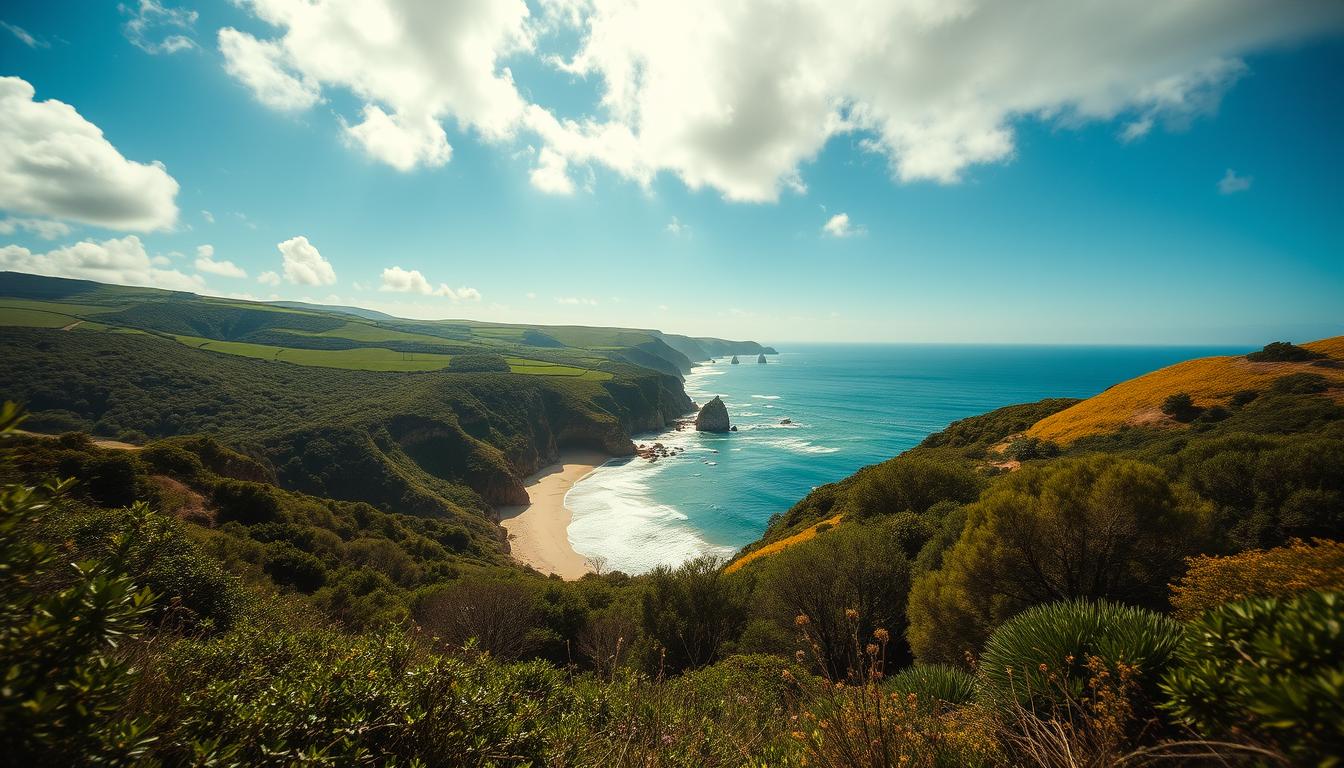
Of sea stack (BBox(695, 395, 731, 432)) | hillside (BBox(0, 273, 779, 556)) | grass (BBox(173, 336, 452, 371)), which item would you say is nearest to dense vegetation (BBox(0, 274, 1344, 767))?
hillside (BBox(0, 273, 779, 556))

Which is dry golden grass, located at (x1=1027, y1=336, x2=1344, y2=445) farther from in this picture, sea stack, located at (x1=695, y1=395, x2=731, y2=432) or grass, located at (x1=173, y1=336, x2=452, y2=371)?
grass, located at (x1=173, y1=336, x2=452, y2=371)

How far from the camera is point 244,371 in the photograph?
2443 inches

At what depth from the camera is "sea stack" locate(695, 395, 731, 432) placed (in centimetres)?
8444

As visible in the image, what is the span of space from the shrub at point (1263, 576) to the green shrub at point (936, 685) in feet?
9.01

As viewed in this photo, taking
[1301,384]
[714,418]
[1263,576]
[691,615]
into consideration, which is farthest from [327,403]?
[1301,384]

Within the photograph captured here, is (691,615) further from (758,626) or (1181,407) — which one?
(1181,407)

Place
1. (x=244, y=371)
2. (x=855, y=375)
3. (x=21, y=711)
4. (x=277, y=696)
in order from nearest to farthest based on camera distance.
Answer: (x=21, y=711), (x=277, y=696), (x=244, y=371), (x=855, y=375)

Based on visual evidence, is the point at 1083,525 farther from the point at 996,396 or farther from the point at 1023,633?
the point at 996,396

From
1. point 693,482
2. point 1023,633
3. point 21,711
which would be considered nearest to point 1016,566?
point 1023,633

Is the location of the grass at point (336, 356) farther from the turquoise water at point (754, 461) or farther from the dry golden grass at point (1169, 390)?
the dry golden grass at point (1169, 390)

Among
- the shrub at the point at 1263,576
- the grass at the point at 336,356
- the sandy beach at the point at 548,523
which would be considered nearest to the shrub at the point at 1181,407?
the shrub at the point at 1263,576

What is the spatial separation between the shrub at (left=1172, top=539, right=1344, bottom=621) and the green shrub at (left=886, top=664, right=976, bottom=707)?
2.75 metres

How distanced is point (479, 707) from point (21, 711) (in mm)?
3338

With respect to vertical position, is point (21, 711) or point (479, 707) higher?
point (21, 711)
